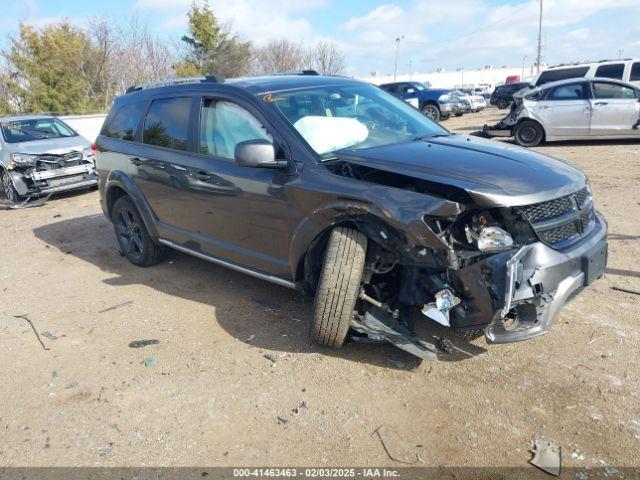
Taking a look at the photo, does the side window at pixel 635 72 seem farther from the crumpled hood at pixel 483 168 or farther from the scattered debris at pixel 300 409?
the scattered debris at pixel 300 409

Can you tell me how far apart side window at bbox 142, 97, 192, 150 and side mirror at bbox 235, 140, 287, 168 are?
122cm

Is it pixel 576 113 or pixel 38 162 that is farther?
pixel 576 113

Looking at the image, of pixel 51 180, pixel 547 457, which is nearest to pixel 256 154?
pixel 547 457

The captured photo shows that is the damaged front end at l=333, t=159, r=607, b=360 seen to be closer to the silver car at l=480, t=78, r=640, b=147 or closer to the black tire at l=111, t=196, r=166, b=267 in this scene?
the black tire at l=111, t=196, r=166, b=267

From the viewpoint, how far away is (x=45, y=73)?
2300 centimetres

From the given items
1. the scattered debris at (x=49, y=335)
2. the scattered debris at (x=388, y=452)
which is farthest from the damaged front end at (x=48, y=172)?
the scattered debris at (x=388, y=452)

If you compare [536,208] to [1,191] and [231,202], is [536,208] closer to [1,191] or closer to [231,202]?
[231,202]

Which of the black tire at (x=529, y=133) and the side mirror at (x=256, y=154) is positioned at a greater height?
the side mirror at (x=256, y=154)

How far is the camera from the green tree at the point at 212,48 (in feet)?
119

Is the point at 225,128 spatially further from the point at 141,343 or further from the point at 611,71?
the point at 611,71

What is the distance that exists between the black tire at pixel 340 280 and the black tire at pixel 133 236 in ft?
9.08

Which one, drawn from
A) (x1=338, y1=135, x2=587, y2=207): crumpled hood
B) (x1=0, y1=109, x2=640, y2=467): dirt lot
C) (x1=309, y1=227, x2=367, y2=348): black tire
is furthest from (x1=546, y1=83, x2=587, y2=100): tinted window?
(x1=309, y1=227, x2=367, y2=348): black tire

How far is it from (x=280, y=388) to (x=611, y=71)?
1512 cm

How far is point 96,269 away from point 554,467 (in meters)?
4.96
